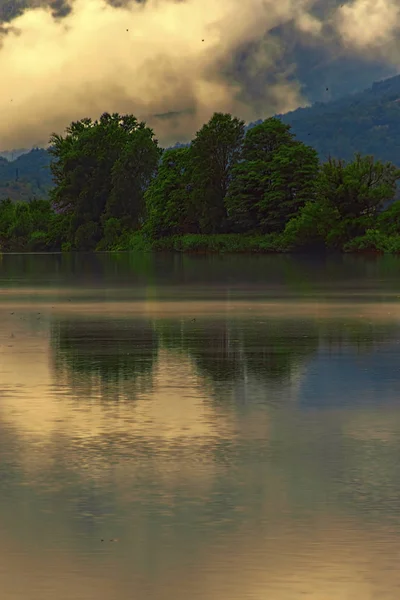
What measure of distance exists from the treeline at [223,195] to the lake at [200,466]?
104 meters

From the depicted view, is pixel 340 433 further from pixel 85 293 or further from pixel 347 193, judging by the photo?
pixel 347 193

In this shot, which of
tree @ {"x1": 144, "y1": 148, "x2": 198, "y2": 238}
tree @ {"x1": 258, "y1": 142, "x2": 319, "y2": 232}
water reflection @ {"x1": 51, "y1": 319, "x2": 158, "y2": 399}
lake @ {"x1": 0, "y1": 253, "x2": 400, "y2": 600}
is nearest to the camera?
lake @ {"x1": 0, "y1": 253, "x2": 400, "y2": 600}

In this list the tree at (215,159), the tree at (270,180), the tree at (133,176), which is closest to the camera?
the tree at (270,180)

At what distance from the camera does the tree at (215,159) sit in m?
157

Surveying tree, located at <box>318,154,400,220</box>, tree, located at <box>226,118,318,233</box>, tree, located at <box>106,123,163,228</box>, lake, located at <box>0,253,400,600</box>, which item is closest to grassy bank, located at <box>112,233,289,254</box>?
tree, located at <box>226,118,318,233</box>

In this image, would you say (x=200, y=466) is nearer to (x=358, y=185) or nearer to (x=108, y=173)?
(x=358, y=185)

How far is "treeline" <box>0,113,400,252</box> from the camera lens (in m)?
133

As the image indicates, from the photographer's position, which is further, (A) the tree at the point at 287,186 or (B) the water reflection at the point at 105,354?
(A) the tree at the point at 287,186

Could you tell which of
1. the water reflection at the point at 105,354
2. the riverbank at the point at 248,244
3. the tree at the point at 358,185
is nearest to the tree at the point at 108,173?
the riverbank at the point at 248,244

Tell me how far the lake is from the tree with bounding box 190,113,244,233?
13131 centimetres

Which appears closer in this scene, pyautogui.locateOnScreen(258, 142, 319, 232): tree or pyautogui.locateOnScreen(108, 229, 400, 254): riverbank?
pyautogui.locateOnScreen(108, 229, 400, 254): riverbank

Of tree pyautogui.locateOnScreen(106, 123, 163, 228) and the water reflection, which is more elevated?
tree pyautogui.locateOnScreen(106, 123, 163, 228)

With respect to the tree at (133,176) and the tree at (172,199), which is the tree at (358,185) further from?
the tree at (133,176)

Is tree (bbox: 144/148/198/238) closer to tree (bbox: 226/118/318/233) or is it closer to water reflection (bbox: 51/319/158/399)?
tree (bbox: 226/118/318/233)
